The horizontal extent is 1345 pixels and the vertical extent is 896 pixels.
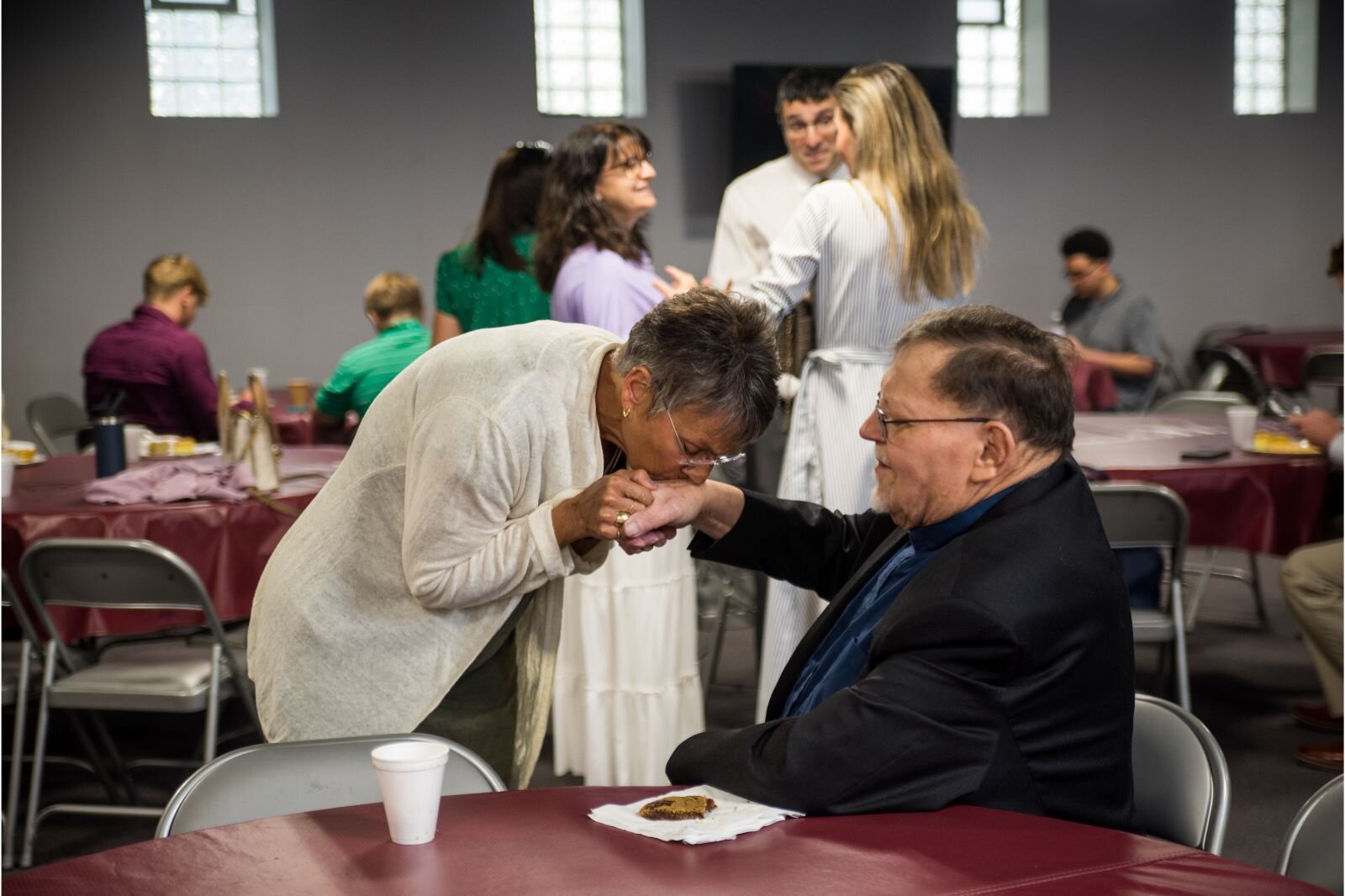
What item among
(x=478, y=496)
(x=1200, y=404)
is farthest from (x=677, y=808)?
(x=1200, y=404)

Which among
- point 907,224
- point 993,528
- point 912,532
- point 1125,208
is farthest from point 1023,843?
point 1125,208

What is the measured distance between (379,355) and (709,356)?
3247 mm

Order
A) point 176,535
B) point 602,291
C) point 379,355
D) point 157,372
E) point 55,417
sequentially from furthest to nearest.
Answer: point 55,417 → point 157,372 → point 379,355 → point 176,535 → point 602,291

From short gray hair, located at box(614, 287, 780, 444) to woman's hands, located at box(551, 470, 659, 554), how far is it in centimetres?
11

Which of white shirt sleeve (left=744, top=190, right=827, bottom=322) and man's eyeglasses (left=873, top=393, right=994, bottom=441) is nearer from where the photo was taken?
man's eyeglasses (left=873, top=393, right=994, bottom=441)

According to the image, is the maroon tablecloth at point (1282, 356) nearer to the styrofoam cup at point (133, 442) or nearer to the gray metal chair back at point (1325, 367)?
the gray metal chair back at point (1325, 367)

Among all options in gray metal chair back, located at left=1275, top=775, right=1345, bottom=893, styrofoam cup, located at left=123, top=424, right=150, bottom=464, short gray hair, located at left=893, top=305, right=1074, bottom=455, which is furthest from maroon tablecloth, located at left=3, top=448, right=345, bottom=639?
gray metal chair back, located at left=1275, top=775, right=1345, bottom=893

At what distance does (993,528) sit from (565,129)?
7443 millimetres

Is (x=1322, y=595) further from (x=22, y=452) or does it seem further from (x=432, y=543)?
(x=22, y=452)

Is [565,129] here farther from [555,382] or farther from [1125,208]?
[555,382]

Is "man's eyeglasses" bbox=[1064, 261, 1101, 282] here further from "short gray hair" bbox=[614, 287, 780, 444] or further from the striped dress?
"short gray hair" bbox=[614, 287, 780, 444]

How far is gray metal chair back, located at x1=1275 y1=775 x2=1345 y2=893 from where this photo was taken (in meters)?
1.62

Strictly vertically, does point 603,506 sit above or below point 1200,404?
above

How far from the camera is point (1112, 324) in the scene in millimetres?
6859
